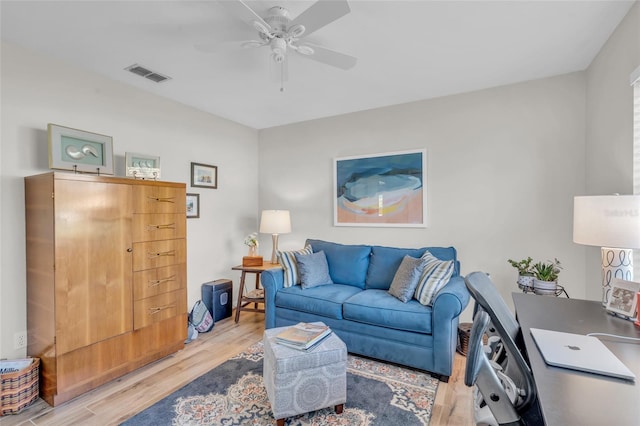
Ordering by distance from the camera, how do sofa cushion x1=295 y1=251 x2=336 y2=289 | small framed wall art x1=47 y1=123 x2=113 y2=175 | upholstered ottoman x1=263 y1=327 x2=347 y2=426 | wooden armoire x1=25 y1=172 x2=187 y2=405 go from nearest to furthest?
1. upholstered ottoman x1=263 y1=327 x2=347 y2=426
2. wooden armoire x1=25 y1=172 x2=187 y2=405
3. small framed wall art x1=47 y1=123 x2=113 y2=175
4. sofa cushion x1=295 y1=251 x2=336 y2=289

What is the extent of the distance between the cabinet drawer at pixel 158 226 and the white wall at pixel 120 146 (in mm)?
670

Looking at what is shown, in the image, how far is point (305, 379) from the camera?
1.77m

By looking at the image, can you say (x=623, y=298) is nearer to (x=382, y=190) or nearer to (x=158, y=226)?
(x=382, y=190)

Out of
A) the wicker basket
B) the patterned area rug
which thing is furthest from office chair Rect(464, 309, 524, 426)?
the wicker basket

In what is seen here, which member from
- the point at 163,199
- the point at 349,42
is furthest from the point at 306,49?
the point at 163,199

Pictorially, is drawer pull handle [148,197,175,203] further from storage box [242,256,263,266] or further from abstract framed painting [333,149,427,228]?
abstract framed painting [333,149,427,228]


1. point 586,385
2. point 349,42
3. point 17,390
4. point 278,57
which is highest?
point 349,42

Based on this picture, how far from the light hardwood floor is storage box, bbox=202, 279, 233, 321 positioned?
56 centimetres

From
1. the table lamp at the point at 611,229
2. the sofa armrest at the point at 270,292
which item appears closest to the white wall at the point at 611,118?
the table lamp at the point at 611,229

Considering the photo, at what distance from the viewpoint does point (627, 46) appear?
185cm

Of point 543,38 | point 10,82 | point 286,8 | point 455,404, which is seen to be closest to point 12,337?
point 10,82

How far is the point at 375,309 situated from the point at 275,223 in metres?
1.71

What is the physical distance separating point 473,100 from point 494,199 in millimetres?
1030

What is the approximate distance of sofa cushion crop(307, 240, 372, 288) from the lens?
3103 mm
